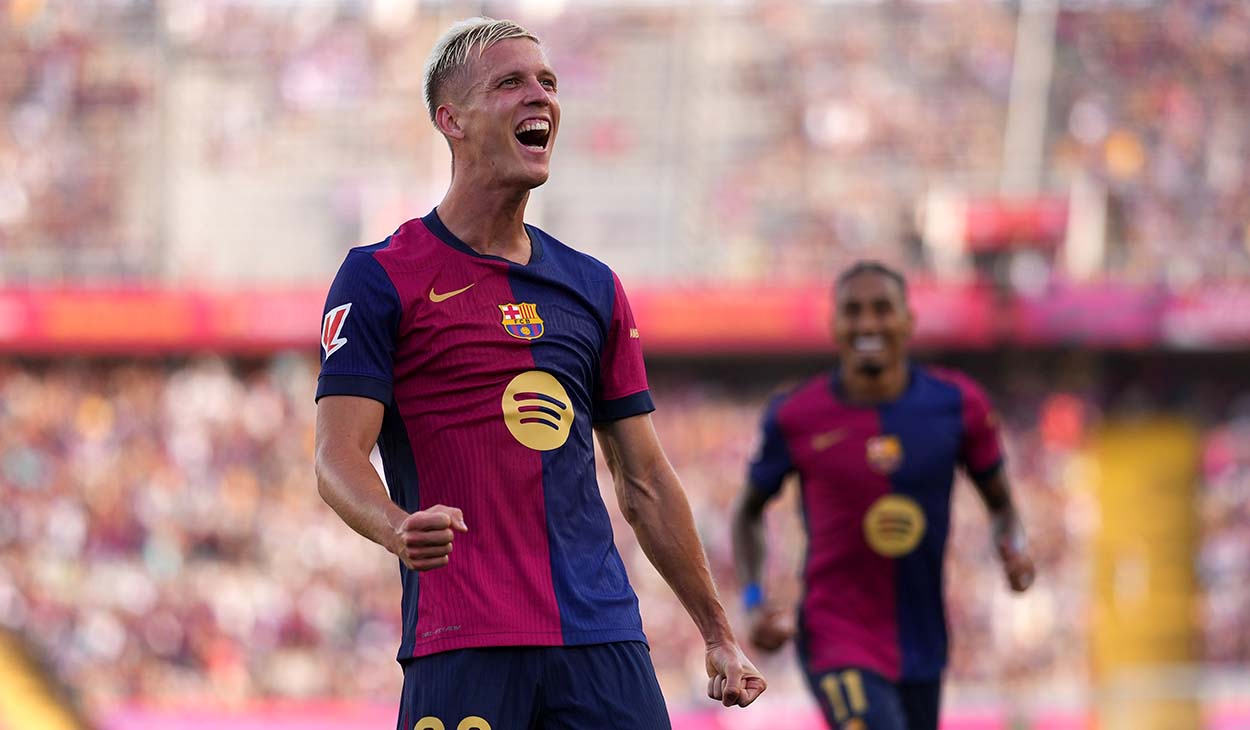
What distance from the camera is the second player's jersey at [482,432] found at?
3.60 m

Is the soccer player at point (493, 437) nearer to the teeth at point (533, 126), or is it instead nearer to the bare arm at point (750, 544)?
the teeth at point (533, 126)

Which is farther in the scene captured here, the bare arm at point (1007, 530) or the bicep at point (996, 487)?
the bicep at point (996, 487)

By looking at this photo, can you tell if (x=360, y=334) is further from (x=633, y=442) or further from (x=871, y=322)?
(x=871, y=322)

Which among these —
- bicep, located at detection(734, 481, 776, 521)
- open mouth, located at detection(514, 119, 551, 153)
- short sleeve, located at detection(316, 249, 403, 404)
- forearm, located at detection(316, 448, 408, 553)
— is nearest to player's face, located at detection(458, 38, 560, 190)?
open mouth, located at detection(514, 119, 551, 153)

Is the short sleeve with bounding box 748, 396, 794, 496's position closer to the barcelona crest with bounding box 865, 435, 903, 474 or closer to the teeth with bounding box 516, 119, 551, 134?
the barcelona crest with bounding box 865, 435, 903, 474

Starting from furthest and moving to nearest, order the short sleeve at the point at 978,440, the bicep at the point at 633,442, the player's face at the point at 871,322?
the short sleeve at the point at 978,440 → the player's face at the point at 871,322 → the bicep at the point at 633,442

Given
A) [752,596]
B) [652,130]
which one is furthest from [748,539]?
[652,130]

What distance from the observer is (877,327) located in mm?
6902

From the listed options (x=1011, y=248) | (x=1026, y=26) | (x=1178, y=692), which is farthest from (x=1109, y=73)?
(x=1178, y=692)

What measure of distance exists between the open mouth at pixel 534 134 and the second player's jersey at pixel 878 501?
11.1 ft

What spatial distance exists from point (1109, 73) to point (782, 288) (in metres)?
6.56

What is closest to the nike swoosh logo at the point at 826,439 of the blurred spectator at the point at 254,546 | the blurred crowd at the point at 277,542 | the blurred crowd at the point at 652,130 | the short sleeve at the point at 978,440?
the short sleeve at the point at 978,440

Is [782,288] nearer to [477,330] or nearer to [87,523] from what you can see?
[87,523]

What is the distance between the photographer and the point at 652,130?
2459 cm
